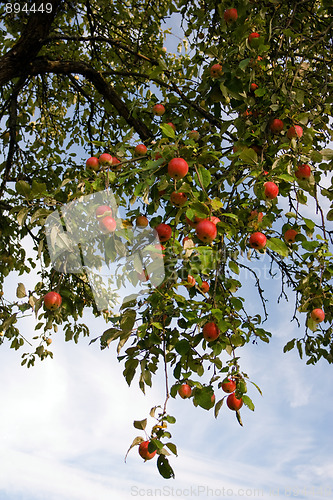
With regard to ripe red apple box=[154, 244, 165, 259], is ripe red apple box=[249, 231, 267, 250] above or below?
above

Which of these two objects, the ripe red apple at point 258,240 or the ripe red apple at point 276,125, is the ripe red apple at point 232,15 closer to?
the ripe red apple at point 276,125

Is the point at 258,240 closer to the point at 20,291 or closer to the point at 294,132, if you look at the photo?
the point at 294,132

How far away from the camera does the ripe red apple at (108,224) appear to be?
7.32 ft

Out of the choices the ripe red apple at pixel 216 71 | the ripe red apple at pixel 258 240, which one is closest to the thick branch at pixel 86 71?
the ripe red apple at pixel 216 71

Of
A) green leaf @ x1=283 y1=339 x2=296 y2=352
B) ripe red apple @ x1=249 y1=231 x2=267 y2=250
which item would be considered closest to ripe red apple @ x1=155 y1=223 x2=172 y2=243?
ripe red apple @ x1=249 y1=231 x2=267 y2=250

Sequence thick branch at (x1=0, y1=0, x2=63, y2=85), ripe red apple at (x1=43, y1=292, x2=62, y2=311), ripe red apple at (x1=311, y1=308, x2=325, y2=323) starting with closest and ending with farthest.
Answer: ripe red apple at (x1=43, y1=292, x2=62, y2=311)
ripe red apple at (x1=311, y1=308, x2=325, y2=323)
thick branch at (x1=0, y1=0, x2=63, y2=85)

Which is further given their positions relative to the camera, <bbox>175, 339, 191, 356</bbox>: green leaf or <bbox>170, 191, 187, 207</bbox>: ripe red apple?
<bbox>175, 339, 191, 356</bbox>: green leaf

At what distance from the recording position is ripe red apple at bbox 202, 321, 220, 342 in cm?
224

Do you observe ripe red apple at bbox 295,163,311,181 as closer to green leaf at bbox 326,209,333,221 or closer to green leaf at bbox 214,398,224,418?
green leaf at bbox 326,209,333,221

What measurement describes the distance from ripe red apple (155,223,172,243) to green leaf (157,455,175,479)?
1.20m

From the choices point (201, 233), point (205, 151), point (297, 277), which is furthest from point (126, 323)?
point (297, 277)

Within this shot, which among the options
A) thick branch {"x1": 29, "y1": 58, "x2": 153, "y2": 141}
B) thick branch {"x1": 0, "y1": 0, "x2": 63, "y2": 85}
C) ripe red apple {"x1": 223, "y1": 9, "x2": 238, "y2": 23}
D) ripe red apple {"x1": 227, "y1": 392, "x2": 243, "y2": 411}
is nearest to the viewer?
ripe red apple {"x1": 227, "y1": 392, "x2": 243, "y2": 411}

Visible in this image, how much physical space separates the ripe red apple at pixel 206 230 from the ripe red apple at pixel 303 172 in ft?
2.80

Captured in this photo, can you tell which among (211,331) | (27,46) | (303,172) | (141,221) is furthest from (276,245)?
(27,46)
